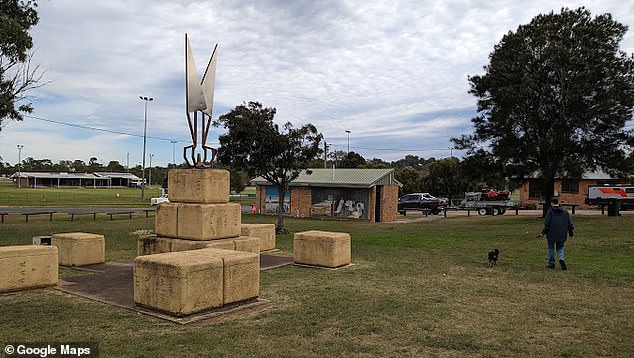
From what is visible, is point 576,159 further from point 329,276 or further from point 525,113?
point 329,276

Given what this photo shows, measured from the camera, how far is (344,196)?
105 feet

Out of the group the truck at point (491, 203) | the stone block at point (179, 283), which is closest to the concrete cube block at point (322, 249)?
the stone block at point (179, 283)

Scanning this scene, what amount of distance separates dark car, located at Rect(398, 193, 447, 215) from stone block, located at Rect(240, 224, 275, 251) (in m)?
25.6

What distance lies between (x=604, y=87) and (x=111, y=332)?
25.2 meters

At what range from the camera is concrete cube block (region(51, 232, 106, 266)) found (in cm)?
1039

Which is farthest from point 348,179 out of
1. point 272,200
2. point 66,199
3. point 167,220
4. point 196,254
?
point 66,199

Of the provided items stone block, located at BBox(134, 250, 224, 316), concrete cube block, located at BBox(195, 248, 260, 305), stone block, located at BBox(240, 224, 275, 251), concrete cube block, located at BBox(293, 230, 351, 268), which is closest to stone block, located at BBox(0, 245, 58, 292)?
stone block, located at BBox(134, 250, 224, 316)

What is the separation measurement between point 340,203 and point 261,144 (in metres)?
13.0

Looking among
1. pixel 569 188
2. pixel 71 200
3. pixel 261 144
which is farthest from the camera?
pixel 71 200

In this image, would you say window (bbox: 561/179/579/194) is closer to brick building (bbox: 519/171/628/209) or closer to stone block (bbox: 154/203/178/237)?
brick building (bbox: 519/171/628/209)

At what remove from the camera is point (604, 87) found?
23.7m

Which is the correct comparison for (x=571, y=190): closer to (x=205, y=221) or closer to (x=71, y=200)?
(x=205, y=221)

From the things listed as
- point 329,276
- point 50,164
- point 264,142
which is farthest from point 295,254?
point 50,164

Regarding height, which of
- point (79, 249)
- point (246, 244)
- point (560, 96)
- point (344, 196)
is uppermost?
point (560, 96)
